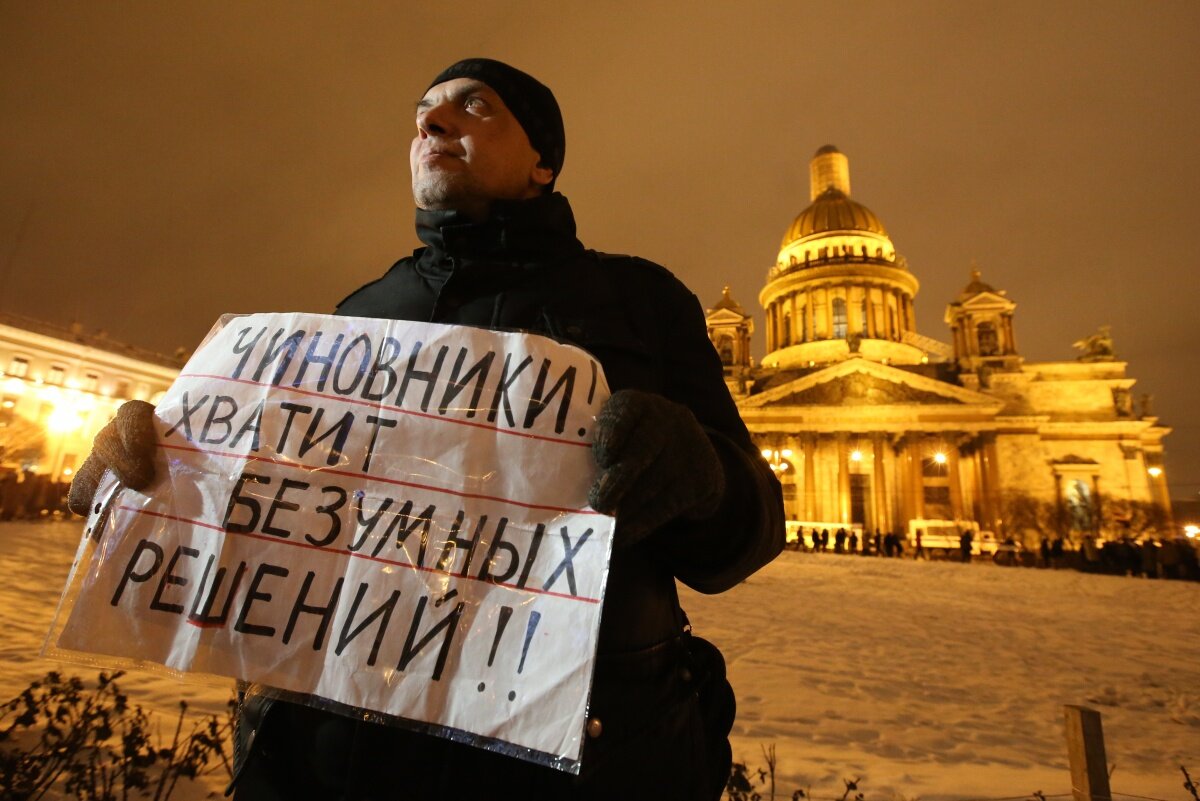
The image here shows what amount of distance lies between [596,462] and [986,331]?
49585 millimetres

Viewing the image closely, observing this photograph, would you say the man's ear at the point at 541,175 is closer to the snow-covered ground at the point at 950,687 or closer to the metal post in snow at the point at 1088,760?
the metal post in snow at the point at 1088,760

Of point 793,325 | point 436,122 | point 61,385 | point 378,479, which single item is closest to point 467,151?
point 436,122

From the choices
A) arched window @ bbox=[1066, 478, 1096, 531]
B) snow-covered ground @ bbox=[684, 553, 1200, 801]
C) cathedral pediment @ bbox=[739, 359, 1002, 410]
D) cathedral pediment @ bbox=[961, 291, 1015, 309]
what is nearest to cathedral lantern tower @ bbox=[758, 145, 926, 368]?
cathedral pediment @ bbox=[961, 291, 1015, 309]

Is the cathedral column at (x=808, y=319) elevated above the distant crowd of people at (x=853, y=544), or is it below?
above

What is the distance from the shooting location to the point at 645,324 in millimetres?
1763

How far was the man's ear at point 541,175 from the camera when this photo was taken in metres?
2.03

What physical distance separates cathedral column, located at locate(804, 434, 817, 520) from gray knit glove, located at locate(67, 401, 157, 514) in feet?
131

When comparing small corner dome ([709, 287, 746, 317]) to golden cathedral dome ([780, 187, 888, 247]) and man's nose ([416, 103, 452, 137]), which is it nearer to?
golden cathedral dome ([780, 187, 888, 247])

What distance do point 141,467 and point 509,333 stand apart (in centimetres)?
90

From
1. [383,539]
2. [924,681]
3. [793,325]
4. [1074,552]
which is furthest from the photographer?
[793,325]

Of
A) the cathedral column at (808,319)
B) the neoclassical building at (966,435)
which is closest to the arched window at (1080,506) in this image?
the neoclassical building at (966,435)

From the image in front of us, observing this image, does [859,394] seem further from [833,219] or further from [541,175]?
[541,175]

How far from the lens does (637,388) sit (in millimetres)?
1639

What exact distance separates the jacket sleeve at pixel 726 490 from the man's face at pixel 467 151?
60 cm
